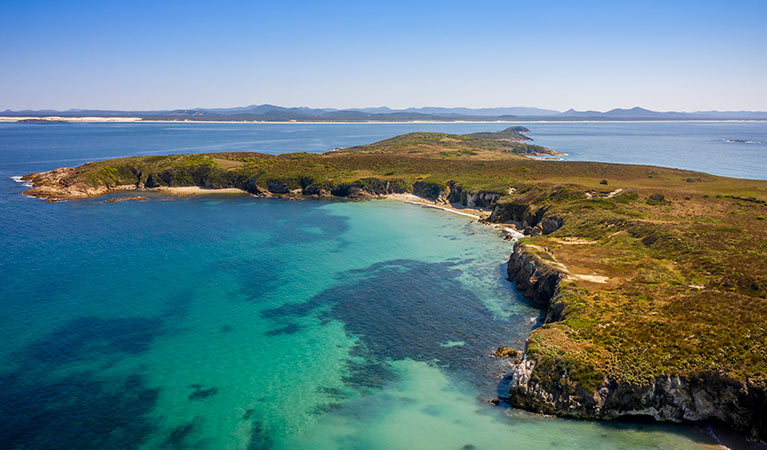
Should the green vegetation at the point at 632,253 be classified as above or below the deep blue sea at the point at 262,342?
above

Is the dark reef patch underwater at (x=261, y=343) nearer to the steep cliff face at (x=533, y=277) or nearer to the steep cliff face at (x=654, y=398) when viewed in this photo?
the steep cliff face at (x=654, y=398)

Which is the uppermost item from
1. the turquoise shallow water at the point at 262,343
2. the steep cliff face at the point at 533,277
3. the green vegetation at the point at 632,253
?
the green vegetation at the point at 632,253

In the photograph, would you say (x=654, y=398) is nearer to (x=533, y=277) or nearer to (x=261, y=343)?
(x=533, y=277)

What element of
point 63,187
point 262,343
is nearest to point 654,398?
point 262,343

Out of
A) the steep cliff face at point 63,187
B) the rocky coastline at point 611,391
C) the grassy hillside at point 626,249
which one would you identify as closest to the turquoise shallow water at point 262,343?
the rocky coastline at point 611,391

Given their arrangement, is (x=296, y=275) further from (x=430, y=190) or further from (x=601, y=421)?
(x=430, y=190)

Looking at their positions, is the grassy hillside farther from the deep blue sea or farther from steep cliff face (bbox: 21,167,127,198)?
the deep blue sea
